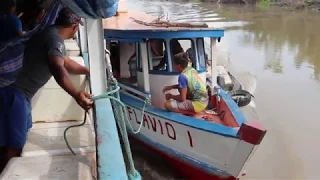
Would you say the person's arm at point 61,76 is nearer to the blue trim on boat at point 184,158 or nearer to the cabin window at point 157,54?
the blue trim on boat at point 184,158

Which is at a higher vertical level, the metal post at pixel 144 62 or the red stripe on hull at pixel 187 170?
the metal post at pixel 144 62

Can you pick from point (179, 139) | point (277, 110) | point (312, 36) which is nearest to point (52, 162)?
point (179, 139)

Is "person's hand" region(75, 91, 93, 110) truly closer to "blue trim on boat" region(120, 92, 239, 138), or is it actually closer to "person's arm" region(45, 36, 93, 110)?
"person's arm" region(45, 36, 93, 110)

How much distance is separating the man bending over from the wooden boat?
2710mm

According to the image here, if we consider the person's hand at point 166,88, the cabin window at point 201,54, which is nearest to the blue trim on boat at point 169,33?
the cabin window at point 201,54

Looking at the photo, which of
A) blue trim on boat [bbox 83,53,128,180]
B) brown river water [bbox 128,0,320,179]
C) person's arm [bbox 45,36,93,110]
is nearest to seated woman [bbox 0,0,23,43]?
person's arm [bbox 45,36,93,110]

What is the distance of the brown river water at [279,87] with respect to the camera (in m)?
6.78

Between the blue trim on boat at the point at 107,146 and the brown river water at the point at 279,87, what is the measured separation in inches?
159

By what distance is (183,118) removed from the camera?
5.55 meters

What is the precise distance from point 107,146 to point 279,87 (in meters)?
10.2

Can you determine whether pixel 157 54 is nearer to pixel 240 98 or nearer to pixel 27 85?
pixel 240 98

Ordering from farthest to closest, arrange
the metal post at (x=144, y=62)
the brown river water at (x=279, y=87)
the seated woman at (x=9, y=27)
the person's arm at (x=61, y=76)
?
the brown river water at (x=279, y=87), the metal post at (x=144, y=62), the seated woman at (x=9, y=27), the person's arm at (x=61, y=76)

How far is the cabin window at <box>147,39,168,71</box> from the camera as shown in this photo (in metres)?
5.99

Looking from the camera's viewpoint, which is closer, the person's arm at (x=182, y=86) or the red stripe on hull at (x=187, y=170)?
the person's arm at (x=182, y=86)
